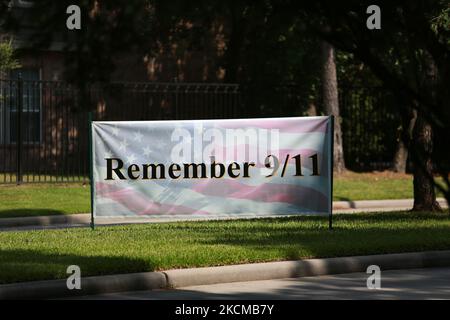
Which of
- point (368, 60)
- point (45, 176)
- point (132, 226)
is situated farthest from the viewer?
point (45, 176)

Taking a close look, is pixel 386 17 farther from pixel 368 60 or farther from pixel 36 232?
pixel 36 232

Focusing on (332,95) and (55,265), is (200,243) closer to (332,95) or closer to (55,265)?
(55,265)

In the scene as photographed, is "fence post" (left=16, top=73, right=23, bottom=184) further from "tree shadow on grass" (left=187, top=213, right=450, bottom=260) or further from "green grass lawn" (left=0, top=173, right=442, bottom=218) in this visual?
"tree shadow on grass" (left=187, top=213, right=450, bottom=260)

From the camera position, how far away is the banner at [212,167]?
1467 centimetres

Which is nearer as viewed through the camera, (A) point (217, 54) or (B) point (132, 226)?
(B) point (132, 226)

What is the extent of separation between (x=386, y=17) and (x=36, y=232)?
9561 mm

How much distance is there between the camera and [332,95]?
2712cm

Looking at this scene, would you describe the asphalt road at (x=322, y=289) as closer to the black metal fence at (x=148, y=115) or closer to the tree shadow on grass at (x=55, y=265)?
the tree shadow on grass at (x=55, y=265)

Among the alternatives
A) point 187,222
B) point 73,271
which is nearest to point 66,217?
point 187,222

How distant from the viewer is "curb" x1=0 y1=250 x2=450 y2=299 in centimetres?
958

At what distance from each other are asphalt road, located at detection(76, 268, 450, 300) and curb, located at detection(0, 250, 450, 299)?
0.10 m

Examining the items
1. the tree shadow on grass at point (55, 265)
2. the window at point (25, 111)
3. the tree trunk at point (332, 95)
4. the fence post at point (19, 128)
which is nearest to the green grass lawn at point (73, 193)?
the fence post at point (19, 128)

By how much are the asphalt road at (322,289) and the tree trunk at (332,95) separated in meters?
15.7
